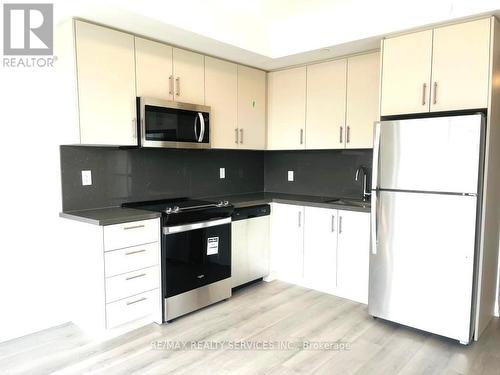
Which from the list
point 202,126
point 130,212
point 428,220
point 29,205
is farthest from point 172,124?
point 428,220

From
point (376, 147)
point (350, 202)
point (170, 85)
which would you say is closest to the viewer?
point (376, 147)

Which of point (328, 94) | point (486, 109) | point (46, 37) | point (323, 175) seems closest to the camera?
point (486, 109)

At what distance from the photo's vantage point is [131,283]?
267 cm

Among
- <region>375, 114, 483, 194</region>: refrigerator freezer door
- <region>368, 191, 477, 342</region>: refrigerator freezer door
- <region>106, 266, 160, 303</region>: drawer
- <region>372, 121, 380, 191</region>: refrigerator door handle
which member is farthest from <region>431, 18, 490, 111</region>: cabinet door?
<region>106, 266, 160, 303</region>: drawer

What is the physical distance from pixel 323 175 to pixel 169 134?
1.78 m

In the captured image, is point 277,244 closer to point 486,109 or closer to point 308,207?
point 308,207

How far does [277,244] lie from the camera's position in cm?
377

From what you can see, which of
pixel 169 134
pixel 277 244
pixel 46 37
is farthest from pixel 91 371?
pixel 46 37

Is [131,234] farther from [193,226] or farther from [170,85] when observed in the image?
[170,85]

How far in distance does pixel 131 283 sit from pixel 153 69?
5.55 ft

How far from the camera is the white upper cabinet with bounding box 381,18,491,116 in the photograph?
2.45 metres

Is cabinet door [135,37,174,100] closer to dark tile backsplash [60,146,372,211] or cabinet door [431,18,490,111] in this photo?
dark tile backsplash [60,146,372,211]

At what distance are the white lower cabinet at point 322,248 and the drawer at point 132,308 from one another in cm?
141

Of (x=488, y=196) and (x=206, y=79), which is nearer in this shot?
(x=488, y=196)
